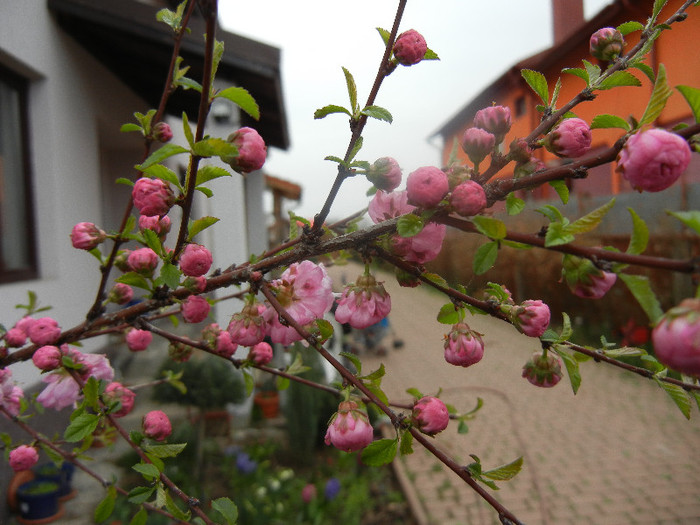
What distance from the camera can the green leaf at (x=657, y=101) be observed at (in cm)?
33

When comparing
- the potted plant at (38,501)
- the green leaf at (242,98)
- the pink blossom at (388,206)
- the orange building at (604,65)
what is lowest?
the potted plant at (38,501)

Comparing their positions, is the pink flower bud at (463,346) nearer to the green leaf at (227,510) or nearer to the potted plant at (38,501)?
the green leaf at (227,510)

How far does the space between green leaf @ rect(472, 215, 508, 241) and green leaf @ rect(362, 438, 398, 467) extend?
8.9 inches

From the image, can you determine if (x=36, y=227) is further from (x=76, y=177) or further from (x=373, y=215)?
(x=373, y=215)

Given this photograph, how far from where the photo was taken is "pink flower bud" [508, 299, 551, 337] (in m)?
0.44

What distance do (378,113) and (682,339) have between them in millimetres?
285

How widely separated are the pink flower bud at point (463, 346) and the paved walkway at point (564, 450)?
1374 mm

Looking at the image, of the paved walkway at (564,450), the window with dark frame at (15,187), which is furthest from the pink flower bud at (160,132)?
the window with dark frame at (15,187)

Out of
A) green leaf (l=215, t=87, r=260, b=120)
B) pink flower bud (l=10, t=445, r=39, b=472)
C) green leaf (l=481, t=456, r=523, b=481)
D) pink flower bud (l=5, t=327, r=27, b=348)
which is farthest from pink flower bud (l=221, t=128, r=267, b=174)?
pink flower bud (l=10, t=445, r=39, b=472)

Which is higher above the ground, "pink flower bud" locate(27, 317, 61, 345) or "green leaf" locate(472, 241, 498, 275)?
"green leaf" locate(472, 241, 498, 275)

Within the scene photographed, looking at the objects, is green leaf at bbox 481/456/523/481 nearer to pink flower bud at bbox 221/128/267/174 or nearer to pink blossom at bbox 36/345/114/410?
pink flower bud at bbox 221/128/267/174

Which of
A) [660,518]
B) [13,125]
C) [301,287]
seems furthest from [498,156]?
[660,518]

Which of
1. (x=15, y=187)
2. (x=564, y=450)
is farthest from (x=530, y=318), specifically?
(x=564, y=450)

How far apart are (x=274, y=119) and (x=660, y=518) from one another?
3944mm
